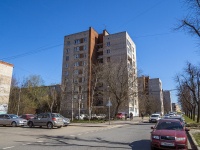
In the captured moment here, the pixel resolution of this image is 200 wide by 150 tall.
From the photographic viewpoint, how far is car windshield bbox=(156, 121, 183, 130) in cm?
991

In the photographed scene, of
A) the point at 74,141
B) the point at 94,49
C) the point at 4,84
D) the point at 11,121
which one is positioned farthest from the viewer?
the point at 94,49

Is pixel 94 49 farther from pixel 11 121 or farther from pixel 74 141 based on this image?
pixel 74 141

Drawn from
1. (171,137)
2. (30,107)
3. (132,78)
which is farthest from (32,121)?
(30,107)

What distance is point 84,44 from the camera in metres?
69.9

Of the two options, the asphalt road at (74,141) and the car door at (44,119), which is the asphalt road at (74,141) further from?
the car door at (44,119)

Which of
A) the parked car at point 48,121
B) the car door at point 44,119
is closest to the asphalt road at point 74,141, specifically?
the parked car at point 48,121

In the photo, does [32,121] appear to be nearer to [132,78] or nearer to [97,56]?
[132,78]

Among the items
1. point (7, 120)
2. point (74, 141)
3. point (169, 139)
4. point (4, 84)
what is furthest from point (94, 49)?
point (169, 139)

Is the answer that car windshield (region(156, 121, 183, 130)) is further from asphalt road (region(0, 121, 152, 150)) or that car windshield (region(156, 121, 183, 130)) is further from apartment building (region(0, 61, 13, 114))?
apartment building (region(0, 61, 13, 114))

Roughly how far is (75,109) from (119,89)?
2546 centimetres

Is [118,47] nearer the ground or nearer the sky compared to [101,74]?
nearer the sky

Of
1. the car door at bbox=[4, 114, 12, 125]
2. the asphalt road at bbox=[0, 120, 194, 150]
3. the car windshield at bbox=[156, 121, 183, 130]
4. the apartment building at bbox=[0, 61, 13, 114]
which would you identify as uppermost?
the apartment building at bbox=[0, 61, 13, 114]

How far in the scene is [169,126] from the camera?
10.1 m

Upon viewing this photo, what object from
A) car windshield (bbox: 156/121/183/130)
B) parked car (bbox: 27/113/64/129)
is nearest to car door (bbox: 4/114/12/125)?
parked car (bbox: 27/113/64/129)
